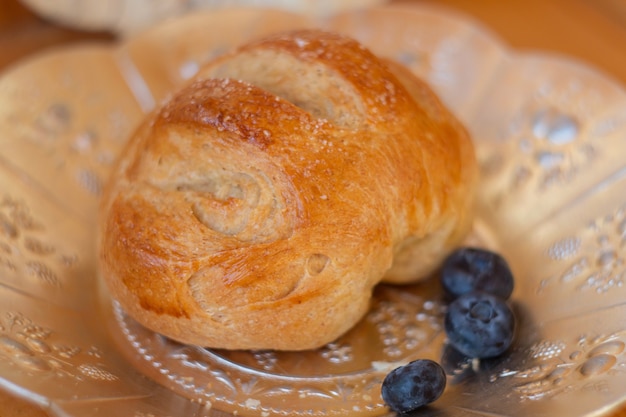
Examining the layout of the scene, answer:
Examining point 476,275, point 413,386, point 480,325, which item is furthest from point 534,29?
point 413,386

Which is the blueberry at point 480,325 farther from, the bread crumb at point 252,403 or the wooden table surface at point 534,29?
the wooden table surface at point 534,29

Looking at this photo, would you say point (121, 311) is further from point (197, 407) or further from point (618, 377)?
point (618, 377)

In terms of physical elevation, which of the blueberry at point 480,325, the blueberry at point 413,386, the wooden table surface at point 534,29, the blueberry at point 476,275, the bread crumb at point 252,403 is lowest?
the blueberry at point 413,386

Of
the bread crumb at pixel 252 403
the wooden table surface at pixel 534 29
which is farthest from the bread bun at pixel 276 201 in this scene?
the wooden table surface at pixel 534 29

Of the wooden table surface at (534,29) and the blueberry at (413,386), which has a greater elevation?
the wooden table surface at (534,29)

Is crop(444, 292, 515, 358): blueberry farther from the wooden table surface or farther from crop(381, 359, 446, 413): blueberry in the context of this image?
the wooden table surface

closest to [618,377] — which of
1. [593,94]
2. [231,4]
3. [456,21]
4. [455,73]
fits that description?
[593,94]

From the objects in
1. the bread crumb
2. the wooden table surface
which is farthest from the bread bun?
the wooden table surface

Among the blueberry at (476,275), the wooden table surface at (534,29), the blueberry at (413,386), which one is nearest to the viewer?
the blueberry at (413,386)
